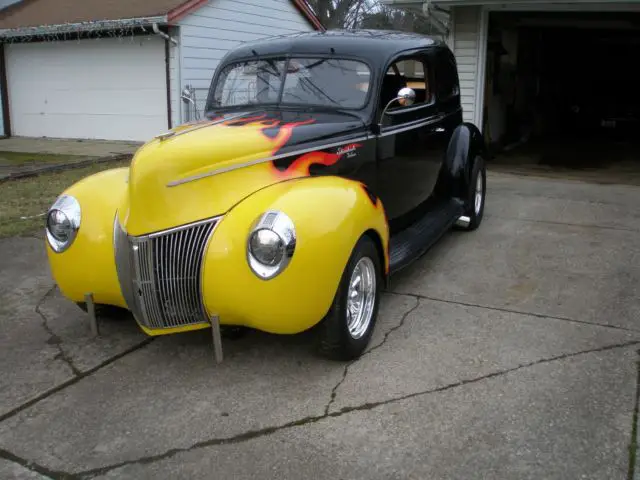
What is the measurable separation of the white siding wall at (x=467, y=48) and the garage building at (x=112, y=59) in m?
5.84

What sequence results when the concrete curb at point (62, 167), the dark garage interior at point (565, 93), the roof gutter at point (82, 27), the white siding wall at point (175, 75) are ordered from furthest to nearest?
the white siding wall at point (175, 75), the roof gutter at point (82, 27), the dark garage interior at point (565, 93), the concrete curb at point (62, 167)

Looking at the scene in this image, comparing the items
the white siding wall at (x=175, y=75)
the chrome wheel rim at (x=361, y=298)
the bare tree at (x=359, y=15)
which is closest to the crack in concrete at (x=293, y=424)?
the chrome wheel rim at (x=361, y=298)

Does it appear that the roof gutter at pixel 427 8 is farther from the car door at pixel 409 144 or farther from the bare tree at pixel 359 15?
the bare tree at pixel 359 15

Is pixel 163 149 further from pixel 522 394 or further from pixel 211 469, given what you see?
pixel 522 394

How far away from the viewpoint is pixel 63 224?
12.6 feet

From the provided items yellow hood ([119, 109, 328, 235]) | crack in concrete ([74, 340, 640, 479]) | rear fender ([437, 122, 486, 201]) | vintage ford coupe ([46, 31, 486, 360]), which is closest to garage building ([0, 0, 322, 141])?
rear fender ([437, 122, 486, 201])

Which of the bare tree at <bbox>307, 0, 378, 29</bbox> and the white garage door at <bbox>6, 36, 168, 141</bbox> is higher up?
the bare tree at <bbox>307, 0, 378, 29</bbox>

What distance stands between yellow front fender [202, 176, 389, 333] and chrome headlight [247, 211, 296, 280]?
30 millimetres

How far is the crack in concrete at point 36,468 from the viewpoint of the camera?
2744 millimetres

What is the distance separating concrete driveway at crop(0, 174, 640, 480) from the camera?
2.82m

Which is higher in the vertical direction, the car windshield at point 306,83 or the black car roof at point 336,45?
the black car roof at point 336,45

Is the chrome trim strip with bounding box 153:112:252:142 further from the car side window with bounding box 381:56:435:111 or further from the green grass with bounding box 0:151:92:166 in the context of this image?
the green grass with bounding box 0:151:92:166

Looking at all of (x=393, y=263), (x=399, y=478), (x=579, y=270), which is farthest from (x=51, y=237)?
(x=579, y=270)

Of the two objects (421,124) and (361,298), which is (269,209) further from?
(421,124)
